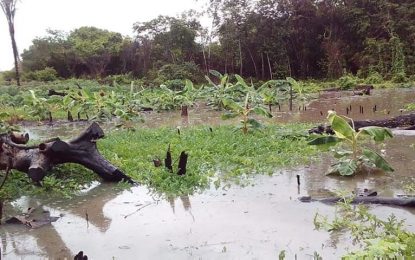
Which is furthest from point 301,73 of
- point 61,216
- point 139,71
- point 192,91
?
point 61,216

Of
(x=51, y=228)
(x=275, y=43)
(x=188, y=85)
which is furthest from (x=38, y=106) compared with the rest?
(x=275, y=43)

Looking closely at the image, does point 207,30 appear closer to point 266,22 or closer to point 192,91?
point 266,22

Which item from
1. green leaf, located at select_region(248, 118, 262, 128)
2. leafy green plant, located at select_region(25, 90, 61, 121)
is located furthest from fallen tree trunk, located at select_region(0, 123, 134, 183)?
leafy green plant, located at select_region(25, 90, 61, 121)

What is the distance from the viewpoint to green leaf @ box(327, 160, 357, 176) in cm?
638

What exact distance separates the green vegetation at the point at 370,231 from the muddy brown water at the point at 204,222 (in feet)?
0.38

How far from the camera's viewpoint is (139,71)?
34.6 meters

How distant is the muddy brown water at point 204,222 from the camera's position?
13.8 feet

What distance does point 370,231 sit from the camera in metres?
4.09

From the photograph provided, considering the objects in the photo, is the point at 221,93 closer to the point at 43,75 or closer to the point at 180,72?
the point at 180,72

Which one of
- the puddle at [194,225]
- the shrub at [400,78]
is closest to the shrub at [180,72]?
the shrub at [400,78]

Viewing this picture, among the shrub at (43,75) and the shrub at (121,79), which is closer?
the shrub at (121,79)

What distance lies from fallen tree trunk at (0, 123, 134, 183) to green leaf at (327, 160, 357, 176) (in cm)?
282

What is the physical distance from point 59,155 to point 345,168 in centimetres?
386

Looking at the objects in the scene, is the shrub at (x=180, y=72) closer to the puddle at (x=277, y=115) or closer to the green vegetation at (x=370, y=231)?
the puddle at (x=277, y=115)
